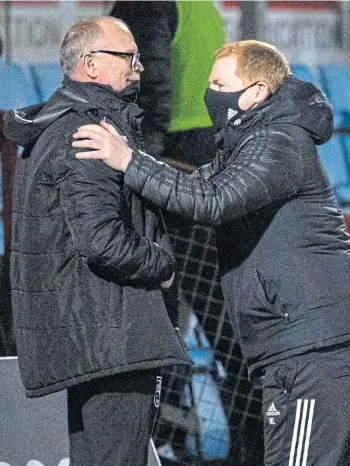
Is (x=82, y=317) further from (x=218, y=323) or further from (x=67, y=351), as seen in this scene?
(x=218, y=323)

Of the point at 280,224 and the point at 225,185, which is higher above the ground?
the point at 225,185

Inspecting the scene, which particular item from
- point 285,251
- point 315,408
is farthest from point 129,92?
point 315,408

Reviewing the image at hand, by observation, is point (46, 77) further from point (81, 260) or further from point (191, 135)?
point (81, 260)

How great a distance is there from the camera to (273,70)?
326cm

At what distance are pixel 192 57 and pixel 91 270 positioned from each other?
180 cm

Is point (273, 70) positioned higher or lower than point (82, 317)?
higher

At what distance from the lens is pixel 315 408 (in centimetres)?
316

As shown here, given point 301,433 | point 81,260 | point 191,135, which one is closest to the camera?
point 81,260

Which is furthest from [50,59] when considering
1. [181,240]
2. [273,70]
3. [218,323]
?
[273,70]

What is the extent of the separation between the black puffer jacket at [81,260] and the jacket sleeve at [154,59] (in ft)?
3.95

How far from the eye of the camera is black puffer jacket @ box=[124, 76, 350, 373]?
10.1 feet

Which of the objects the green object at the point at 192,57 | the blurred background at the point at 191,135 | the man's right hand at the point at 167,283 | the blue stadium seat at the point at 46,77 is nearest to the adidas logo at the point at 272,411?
the man's right hand at the point at 167,283

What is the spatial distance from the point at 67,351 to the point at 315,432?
2.57 feet

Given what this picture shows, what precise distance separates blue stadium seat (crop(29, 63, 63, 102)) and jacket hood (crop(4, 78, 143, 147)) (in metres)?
1.49
